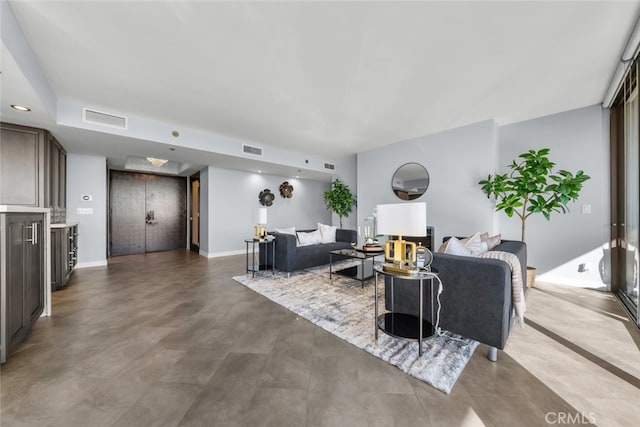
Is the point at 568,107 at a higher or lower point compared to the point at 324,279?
higher

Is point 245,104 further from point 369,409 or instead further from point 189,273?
point 369,409

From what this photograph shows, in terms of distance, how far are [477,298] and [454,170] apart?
324cm

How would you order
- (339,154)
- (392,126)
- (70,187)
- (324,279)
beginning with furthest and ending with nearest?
(339,154), (70,187), (392,126), (324,279)

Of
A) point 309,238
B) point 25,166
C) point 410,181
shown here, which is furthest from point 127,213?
point 410,181

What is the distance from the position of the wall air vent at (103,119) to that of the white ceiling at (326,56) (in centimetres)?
14

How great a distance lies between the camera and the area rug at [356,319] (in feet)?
5.67

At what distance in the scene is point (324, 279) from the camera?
392 cm

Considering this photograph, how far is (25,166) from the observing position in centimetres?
320

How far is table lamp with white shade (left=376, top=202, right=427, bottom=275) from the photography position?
5.92 feet

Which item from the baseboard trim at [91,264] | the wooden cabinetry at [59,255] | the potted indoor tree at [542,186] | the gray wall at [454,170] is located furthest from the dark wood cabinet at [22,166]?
the potted indoor tree at [542,186]

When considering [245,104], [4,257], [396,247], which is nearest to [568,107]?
[396,247]

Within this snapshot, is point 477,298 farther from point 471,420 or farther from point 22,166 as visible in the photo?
point 22,166

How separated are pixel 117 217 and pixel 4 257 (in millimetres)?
5839

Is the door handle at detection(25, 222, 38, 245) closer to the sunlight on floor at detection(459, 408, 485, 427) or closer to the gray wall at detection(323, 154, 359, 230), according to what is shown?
the sunlight on floor at detection(459, 408, 485, 427)
